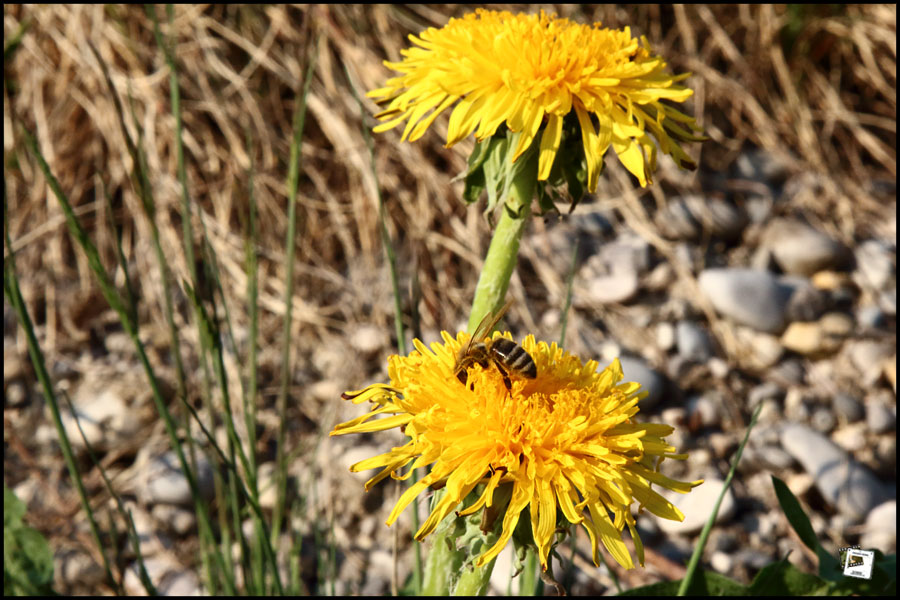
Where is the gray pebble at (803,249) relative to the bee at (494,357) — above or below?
below

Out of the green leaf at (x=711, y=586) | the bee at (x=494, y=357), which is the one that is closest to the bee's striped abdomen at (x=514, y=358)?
the bee at (x=494, y=357)

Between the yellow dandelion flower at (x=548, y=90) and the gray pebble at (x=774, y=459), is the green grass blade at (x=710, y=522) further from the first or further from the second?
the gray pebble at (x=774, y=459)

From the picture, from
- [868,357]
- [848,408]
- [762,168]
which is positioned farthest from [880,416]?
[762,168]

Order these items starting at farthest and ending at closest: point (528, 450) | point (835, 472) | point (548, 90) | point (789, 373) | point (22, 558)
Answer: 1. point (789, 373)
2. point (835, 472)
3. point (22, 558)
4. point (548, 90)
5. point (528, 450)

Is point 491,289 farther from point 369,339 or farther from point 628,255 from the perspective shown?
point 628,255

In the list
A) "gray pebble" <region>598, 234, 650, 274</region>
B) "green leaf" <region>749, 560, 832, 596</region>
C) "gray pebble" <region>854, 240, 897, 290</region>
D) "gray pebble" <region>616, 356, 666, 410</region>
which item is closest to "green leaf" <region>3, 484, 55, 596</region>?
"green leaf" <region>749, 560, 832, 596</region>

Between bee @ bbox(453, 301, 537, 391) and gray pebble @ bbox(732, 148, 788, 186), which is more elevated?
bee @ bbox(453, 301, 537, 391)

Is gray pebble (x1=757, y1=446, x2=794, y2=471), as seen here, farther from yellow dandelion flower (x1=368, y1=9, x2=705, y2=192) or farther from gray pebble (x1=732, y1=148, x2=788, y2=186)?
yellow dandelion flower (x1=368, y1=9, x2=705, y2=192)
